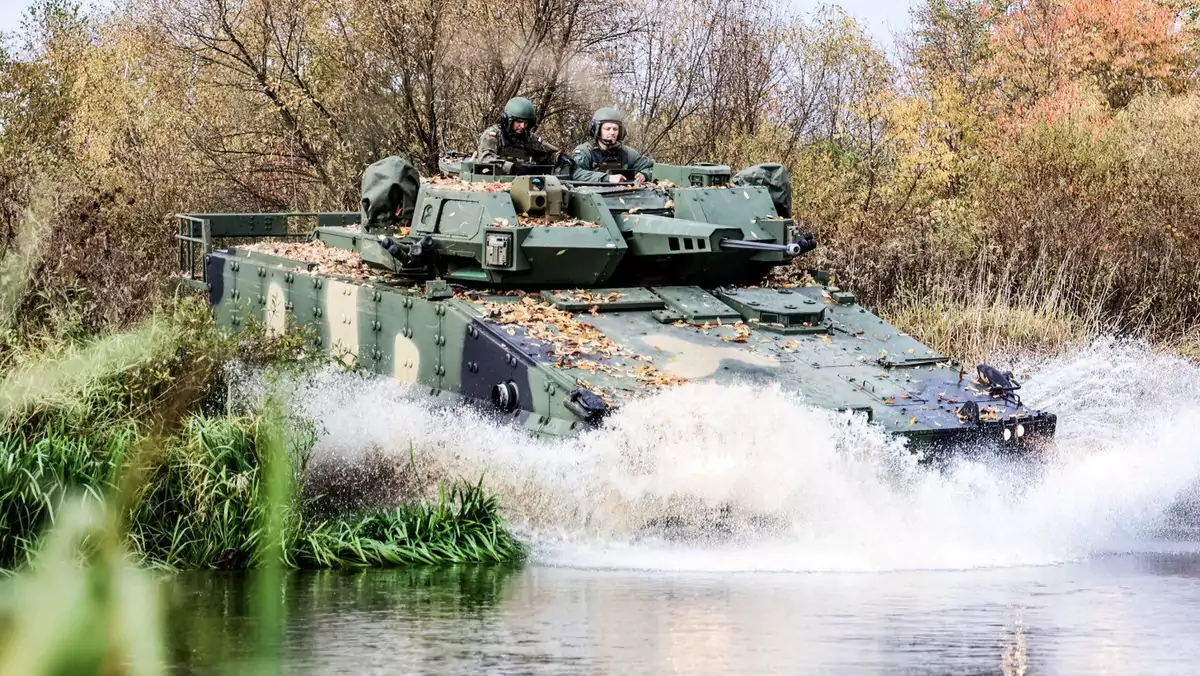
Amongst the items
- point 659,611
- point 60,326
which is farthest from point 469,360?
point 659,611

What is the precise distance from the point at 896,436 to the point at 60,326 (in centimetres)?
623

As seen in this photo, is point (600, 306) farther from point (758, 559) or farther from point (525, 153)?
point (758, 559)

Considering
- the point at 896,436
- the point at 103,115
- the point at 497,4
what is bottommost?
the point at 896,436

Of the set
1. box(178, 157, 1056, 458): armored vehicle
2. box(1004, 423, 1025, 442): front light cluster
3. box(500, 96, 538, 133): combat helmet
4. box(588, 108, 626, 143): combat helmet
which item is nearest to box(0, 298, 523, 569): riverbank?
box(178, 157, 1056, 458): armored vehicle

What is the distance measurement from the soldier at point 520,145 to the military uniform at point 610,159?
200 millimetres

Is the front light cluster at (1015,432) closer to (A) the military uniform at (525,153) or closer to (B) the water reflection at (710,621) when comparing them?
(B) the water reflection at (710,621)

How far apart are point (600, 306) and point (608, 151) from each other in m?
2.88

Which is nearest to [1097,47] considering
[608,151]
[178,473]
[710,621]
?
[608,151]

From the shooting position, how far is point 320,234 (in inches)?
696

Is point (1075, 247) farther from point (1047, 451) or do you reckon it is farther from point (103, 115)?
point (103, 115)

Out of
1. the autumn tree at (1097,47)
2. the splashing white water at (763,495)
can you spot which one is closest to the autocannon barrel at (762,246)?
the splashing white water at (763,495)

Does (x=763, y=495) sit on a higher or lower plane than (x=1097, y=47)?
lower

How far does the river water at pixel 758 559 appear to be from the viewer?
9.25 m

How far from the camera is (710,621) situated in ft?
32.8
